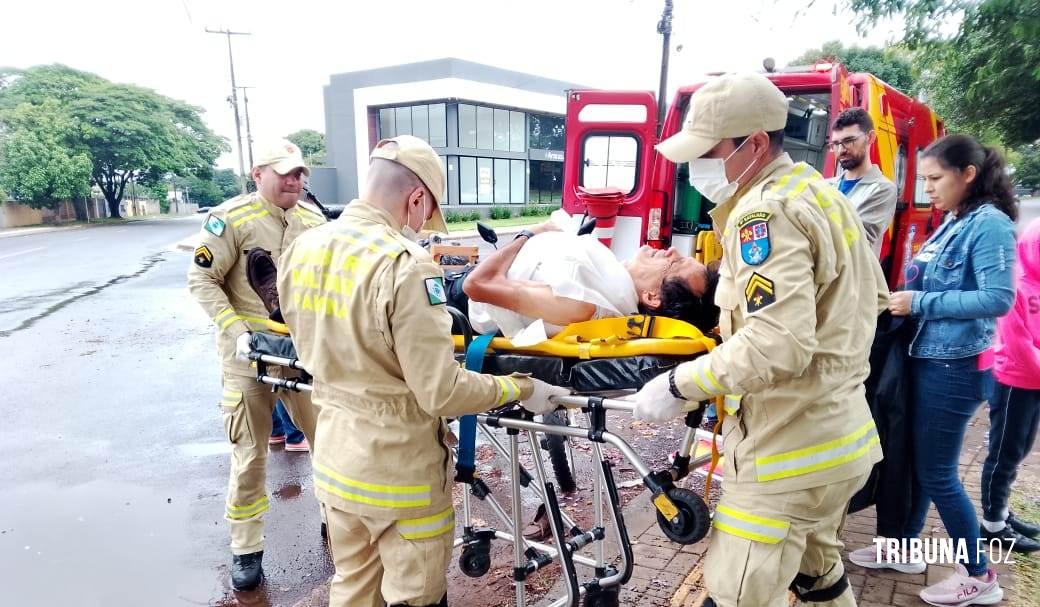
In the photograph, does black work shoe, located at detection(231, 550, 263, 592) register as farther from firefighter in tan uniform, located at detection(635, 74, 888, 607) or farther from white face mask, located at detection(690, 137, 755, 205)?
white face mask, located at detection(690, 137, 755, 205)

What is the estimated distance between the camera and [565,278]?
226cm

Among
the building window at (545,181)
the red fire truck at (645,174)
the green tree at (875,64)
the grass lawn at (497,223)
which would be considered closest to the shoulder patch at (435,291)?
the red fire truck at (645,174)

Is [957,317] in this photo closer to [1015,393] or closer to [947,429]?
[947,429]

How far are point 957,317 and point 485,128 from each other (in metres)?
30.2

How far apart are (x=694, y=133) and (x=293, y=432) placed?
390cm

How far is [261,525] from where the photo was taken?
119 inches

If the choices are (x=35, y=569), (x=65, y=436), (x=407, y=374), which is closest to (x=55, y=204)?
(x=65, y=436)

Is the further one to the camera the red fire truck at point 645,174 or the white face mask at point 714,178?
the red fire truck at point 645,174

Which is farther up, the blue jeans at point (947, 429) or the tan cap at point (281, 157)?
the tan cap at point (281, 157)

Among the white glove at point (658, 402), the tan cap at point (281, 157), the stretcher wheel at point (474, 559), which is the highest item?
the tan cap at point (281, 157)

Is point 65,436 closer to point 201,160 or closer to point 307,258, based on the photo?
point 307,258

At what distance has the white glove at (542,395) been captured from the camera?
204cm

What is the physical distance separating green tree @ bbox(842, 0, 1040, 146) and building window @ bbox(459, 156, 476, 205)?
20768 millimetres

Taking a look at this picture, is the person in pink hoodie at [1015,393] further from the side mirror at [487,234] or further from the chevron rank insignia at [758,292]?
the side mirror at [487,234]
